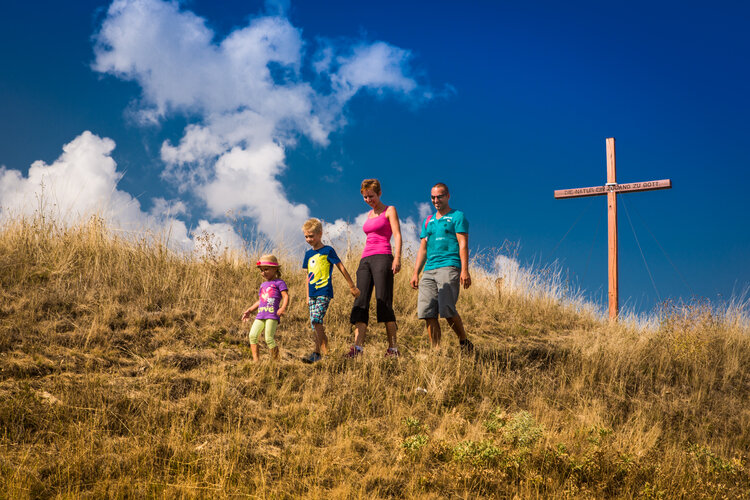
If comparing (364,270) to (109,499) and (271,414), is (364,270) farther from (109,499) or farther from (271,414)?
(109,499)

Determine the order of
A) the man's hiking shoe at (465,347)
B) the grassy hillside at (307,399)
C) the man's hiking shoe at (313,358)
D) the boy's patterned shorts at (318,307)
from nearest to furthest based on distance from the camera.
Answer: the grassy hillside at (307,399)
the boy's patterned shorts at (318,307)
the man's hiking shoe at (313,358)
the man's hiking shoe at (465,347)

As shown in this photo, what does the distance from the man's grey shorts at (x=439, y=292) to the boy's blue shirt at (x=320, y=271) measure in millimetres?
1217

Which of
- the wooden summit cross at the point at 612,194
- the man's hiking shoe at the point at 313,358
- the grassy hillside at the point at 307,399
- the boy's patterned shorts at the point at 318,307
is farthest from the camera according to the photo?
the wooden summit cross at the point at 612,194

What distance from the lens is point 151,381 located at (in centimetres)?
602

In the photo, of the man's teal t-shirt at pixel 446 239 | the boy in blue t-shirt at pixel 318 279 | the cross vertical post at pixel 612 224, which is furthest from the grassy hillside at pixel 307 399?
the cross vertical post at pixel 612 224

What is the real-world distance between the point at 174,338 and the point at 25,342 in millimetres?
1823

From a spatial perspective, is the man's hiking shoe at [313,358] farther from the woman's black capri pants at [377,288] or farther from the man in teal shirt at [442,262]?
the man in teal shirt at [442,262]

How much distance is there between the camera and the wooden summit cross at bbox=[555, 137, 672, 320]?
39.8 ft

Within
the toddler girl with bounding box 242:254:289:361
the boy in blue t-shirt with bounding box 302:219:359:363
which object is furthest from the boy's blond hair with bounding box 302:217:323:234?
the toddler girl with bounding box 242:254:289:361

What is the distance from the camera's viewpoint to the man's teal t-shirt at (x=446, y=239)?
683cm

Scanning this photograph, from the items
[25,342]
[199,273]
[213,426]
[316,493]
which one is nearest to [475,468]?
[316,493]

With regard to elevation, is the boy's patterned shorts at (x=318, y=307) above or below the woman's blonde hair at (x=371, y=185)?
below

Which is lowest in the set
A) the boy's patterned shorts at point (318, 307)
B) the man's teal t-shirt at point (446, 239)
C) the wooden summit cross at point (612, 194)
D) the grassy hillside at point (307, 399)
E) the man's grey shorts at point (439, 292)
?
the grassy hillside at point (307, 399)

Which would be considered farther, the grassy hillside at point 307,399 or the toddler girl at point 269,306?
the toddler girl at point 269,306
